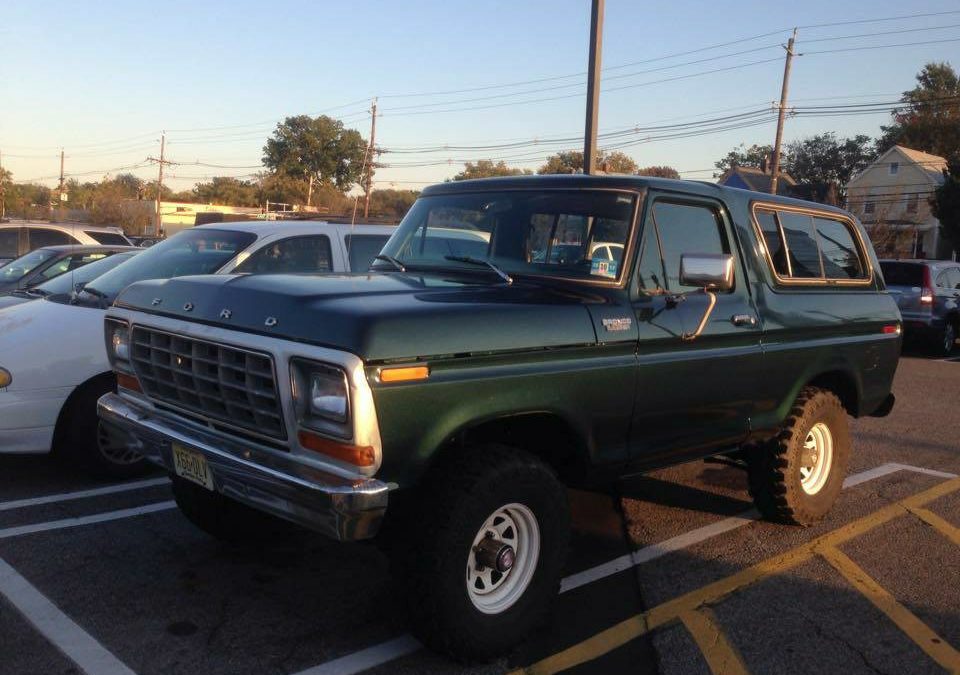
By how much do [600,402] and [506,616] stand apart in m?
1.04

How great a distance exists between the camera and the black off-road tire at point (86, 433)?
230 inches

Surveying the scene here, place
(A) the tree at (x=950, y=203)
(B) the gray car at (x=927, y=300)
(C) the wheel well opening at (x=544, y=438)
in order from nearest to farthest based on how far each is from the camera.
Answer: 1. (C) the wheel well opening at (x=544, y=438)
2. (B) the gray car at (x=927, y=300)
3. (A) the tree at (x=950, y=203)

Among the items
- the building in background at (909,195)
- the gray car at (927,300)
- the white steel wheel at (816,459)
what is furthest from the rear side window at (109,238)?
the building in background at (909,195)

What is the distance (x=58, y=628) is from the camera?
3.88 m

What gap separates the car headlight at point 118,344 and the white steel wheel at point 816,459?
13.4 feet

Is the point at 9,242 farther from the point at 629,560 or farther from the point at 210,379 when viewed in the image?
the point at 629,560

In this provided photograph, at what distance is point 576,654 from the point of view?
3.87 m

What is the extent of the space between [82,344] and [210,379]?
2.62 metres

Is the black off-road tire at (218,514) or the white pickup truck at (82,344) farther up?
the white pickup truck at (82,344)

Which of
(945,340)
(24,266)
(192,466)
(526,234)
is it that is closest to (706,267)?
(526,234)

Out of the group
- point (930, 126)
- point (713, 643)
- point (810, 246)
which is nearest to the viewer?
point (713, 643)

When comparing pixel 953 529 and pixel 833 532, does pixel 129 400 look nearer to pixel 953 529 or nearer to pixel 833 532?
pixel 833 532

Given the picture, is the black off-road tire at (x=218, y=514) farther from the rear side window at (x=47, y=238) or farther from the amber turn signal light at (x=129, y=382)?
the rear side window at (x=47, y=238)

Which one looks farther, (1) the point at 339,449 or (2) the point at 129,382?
(2) the point at 129,382
